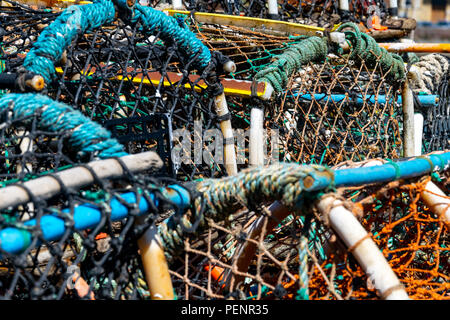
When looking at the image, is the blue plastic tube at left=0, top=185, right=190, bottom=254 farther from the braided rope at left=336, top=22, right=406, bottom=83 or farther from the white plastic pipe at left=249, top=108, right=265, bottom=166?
→ the braided rope at left=336, top=22, right=406, bottom=83

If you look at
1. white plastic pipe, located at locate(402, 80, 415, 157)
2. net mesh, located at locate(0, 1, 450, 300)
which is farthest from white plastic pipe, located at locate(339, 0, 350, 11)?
white plastic pipe, located at locate(402, 80, 415, 157)

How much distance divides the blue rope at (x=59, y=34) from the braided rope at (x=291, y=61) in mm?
817

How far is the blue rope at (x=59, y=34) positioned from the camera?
2070 millimetres

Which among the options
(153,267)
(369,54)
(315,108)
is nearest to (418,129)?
(315,108)

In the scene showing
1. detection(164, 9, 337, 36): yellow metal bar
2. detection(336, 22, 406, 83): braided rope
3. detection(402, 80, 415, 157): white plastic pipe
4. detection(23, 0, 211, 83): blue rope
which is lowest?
detection(402, 80, 415, 157): white plastic pipe

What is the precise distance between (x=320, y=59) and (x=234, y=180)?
4.29 feet

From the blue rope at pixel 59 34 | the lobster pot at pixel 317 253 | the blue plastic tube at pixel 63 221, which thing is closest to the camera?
the blue plastic tube at pixel 63 221

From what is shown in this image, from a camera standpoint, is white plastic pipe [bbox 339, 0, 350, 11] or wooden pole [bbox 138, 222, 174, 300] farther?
white plastic pipe [bbox 339, 0, 350, 11]

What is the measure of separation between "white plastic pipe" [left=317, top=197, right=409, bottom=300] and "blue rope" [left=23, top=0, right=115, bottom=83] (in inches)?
44.1

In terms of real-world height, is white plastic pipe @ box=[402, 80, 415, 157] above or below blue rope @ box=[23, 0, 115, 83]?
below

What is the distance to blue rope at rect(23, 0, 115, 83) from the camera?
6.79ft

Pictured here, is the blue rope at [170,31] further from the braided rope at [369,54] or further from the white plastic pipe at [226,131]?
the braided rope at [369,54]

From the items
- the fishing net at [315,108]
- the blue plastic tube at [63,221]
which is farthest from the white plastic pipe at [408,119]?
the blue plastic tube at [63,221]
